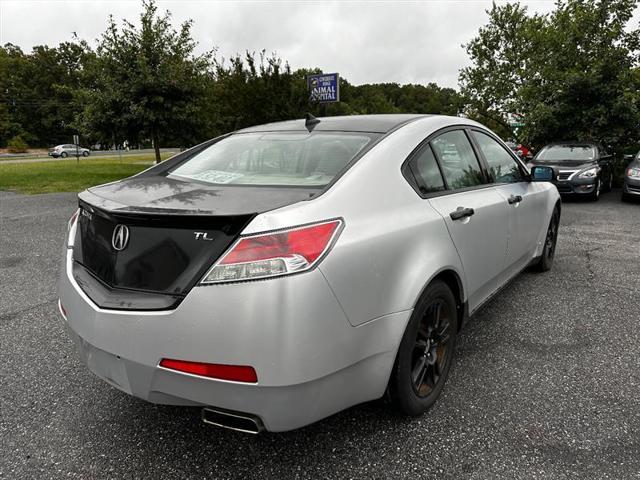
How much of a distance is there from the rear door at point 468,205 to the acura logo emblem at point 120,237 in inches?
56.1

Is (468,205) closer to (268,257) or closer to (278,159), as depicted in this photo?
(278,159)

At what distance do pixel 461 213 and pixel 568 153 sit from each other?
36.3ft

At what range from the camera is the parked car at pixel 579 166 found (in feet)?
35.7

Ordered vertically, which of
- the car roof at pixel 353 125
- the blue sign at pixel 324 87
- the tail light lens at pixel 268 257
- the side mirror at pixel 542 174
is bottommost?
the tail light lens at pixel 268 257

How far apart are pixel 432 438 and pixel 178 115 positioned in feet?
44.5

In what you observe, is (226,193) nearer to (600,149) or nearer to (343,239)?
(343,239)

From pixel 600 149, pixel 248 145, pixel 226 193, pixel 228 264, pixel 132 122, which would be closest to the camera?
pixel 228 264

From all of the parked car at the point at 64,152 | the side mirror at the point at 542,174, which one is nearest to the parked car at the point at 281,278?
the side mirror at the point at 542,174

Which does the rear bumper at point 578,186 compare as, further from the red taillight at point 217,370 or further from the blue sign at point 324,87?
the red taillight at point 217,370

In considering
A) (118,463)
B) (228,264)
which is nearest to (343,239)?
(228,264)

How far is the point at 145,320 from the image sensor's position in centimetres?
173

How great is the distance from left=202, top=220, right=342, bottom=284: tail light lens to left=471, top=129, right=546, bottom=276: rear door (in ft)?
6.69

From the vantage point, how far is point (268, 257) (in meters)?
1.64

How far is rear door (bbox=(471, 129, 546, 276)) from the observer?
3342mm
